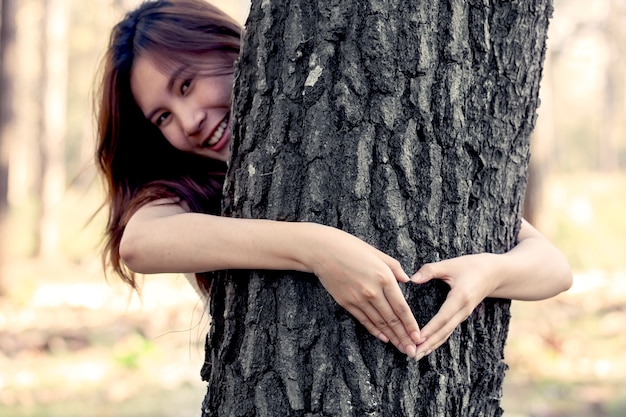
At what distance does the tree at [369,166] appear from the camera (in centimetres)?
156

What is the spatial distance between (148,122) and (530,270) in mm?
1375

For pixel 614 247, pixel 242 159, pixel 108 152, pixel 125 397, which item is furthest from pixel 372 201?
pixel 614 247

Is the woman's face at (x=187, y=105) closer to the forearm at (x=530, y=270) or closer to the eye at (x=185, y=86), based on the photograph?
the eye at (x=185, y=86)

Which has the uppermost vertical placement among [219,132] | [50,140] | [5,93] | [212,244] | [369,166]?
[50,140]

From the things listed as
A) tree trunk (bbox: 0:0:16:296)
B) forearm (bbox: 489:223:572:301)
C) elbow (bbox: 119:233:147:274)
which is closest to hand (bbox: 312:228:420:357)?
forearm (bbox: 489:223:572:301)

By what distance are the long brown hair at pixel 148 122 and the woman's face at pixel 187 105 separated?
0.05 meters

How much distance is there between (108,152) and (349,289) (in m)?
1.29

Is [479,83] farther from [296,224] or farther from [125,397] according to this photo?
[125,397]

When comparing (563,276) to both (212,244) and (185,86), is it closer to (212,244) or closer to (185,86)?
(212,244)

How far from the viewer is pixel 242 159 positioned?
1.70 meters

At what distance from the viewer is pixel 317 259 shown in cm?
151

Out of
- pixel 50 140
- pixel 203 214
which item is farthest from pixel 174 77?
pixel 50 140

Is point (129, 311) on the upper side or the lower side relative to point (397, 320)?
upper

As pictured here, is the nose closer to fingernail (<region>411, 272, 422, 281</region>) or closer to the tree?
the tree
